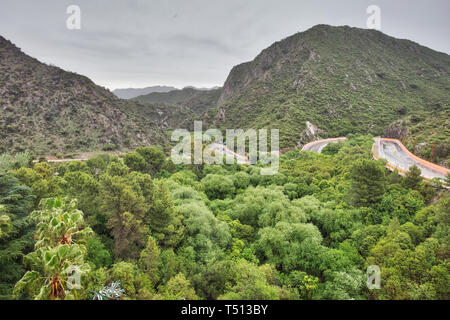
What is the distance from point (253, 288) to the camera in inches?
621

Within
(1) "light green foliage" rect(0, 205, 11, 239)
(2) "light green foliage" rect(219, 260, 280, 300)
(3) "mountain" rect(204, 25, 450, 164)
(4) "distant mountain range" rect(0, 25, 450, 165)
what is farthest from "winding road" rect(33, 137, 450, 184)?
(1) "light green foliage" rect(0, 205, 11, 239)

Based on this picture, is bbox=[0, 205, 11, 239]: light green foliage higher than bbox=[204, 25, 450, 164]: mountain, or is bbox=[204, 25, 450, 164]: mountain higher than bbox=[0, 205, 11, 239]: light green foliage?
bbox=[204, 25, 450, 164]: mountain

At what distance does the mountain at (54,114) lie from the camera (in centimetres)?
8388

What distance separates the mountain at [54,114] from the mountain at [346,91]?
58909 mm

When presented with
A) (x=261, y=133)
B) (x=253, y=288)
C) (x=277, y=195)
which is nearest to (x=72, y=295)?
(x=253, y=288)

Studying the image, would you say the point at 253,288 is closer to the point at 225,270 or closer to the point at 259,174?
the point at 225,270

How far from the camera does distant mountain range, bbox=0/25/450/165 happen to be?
8419 cm

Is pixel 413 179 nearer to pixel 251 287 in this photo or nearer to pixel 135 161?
pixel 251 287

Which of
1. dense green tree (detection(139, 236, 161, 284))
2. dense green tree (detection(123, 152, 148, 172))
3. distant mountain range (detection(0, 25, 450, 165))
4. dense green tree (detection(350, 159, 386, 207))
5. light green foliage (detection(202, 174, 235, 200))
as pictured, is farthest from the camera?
distant mountain range (detection(0, 25, 450, 165))

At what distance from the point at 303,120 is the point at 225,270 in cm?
8216

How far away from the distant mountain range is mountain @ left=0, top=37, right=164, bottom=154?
0.34 metres

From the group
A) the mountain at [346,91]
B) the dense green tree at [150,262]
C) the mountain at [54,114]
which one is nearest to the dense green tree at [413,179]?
the mountain at [346,91]

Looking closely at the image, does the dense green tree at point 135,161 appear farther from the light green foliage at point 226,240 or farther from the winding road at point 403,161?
the winding road at point 403,161

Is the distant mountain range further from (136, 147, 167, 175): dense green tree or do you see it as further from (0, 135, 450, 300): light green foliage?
(136, 147, 167, 175): dense green tree
